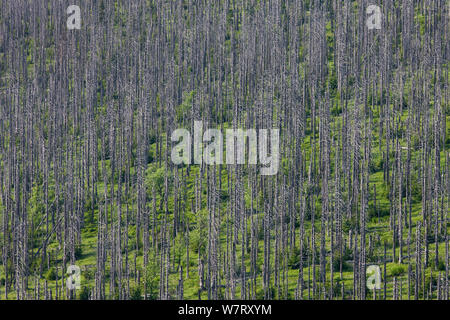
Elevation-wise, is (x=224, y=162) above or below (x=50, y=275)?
above

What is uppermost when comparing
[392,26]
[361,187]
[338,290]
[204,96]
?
[392,26]

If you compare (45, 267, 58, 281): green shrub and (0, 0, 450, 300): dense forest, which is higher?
(0, 0, 450, 300): dense forest

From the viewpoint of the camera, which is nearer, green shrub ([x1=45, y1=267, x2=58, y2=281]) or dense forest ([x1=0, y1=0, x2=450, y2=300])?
dense forest ([x1=0, y1=0, x2=450, y2=300])

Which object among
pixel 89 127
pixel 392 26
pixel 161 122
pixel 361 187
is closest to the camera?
pixel 361 187

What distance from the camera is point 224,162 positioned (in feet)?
164

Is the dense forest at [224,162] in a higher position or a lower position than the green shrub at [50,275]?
higher

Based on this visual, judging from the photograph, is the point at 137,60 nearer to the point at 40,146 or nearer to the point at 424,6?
the point at 40,146

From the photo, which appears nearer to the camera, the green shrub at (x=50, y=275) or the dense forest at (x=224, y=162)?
the dense forest at (x=224, y=162)

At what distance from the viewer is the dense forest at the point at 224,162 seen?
127 ft

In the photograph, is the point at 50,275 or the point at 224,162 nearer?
the point at 50,275

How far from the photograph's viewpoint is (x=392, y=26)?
200 ft

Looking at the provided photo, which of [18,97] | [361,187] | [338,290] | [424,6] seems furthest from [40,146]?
[424,6]

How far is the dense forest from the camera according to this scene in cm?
3859

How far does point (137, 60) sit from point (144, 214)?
68.9 ft
